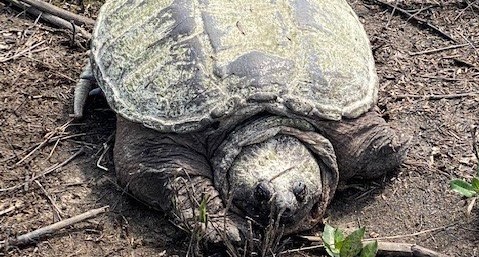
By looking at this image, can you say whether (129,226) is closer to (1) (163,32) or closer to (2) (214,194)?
(2) (214,194)

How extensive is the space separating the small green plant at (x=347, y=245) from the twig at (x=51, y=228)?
3.16ft

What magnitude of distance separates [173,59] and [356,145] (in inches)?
→ 36.0

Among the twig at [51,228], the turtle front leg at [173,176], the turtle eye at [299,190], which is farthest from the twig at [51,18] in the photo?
the turtle eye at [299,190]

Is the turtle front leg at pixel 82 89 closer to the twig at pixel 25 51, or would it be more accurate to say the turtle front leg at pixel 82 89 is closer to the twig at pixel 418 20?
the twig at pixel 25 51

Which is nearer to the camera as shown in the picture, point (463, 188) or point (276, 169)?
point (276, 169)

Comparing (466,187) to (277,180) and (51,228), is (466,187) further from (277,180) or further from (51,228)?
(51,228)

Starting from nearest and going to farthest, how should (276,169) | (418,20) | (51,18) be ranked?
(276,169)
(51,18)
(418,20)

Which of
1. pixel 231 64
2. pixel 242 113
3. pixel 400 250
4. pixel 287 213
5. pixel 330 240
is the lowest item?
pixel 400 250

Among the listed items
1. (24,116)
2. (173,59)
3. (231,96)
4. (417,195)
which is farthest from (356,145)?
(24,116)

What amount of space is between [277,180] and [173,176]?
470 mm

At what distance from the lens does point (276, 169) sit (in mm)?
3449

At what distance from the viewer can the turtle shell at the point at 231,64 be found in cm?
349

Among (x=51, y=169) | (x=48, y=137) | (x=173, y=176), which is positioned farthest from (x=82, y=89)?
(x=173, y=176)

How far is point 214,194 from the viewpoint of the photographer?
11.6 ft
